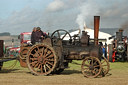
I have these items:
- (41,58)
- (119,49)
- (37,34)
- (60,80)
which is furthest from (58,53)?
(119,49)

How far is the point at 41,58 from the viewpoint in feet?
30.7

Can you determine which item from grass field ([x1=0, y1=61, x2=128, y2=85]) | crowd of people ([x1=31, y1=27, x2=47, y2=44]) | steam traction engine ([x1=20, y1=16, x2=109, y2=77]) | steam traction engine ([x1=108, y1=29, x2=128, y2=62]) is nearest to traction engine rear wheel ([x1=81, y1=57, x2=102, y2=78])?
steam traction engine ([x1=20, y1=16, x2=109, y2=77])

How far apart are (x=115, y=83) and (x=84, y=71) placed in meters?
2.00

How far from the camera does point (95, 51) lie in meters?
9.23

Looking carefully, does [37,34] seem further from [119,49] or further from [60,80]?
[119,49]

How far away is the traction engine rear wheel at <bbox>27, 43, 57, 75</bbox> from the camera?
30.6 ft

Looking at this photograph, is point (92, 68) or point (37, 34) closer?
point (92, 68)

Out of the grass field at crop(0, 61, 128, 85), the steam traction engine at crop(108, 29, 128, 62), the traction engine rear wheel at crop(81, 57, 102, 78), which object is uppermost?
the steam traction engine at crop(108, 29, 128, 62)

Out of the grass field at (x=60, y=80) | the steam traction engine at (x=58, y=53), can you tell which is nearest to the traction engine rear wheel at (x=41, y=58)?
the steam traction engine at (x=58, y=53)

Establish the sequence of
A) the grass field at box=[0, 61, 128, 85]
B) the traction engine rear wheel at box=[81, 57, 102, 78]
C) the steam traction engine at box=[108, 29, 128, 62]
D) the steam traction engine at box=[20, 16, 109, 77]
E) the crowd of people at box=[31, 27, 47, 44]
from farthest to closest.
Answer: the steam traction engine at box=[108, 29, 128, 62] < the crowd of people at box=[31, 27, 47, 44] < the steam traction engine at box=[20, 16, 109, 77] < the traction engine rear wheel at box=[81, 57, 102, 78] < the grass field at box=[0, 61, 128, 85]

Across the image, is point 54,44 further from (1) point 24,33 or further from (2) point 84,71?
(1) point 24,33

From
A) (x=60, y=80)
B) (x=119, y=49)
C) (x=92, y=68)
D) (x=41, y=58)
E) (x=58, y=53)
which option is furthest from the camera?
(x=119, y=49)

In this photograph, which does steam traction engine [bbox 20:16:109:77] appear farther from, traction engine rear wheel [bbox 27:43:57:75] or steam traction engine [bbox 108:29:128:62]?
steam traction engine [bbox 108:29:128:62]

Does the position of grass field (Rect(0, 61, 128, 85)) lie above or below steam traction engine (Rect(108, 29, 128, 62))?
below
